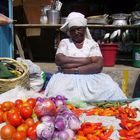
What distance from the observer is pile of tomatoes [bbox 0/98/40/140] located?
259cm

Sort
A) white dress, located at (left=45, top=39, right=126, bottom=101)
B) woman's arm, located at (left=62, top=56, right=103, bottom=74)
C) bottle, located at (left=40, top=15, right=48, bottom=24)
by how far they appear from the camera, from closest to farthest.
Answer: white dress, located at (left=45, top=39, right=126, bottom=101), woman's arm, located at (left=62, top=56, right=103, bottom=74), bottle, located at (left=40, top=15, right=48, bottom=24)

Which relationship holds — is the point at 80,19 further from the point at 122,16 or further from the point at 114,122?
the point at 114,122

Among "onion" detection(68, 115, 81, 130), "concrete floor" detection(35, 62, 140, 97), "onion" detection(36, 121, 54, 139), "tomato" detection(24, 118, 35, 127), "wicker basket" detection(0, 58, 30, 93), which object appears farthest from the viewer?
"concrete floor" detection(35, 62, 140, 97)

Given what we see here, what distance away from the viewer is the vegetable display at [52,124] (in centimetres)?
253

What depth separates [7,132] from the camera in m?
2.59

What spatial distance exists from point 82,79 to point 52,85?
0.38 meters

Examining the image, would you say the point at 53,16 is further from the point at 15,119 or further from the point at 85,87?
the point at 15,119

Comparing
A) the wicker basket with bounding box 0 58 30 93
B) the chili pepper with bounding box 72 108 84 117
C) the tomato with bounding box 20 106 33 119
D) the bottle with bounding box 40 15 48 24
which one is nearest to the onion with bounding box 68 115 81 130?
the tomato with bounding box 20 106 33 119

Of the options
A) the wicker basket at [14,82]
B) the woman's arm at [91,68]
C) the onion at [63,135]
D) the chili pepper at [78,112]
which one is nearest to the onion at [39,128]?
the onion at [63,135]

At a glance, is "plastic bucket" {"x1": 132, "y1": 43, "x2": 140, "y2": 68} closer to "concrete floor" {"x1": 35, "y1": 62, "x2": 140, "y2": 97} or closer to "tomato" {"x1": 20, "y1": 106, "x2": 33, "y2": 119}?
"concrete floor" {"x1": 35, "y1": 62, "x2": 140, "y2": 97}

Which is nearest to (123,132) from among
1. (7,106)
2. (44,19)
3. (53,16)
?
(7,106)

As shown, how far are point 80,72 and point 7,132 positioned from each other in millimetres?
2341

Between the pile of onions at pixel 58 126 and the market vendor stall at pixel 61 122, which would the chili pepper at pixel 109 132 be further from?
the pile of onions at pixel 58 126

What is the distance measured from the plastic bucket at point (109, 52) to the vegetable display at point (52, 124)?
3022mm
